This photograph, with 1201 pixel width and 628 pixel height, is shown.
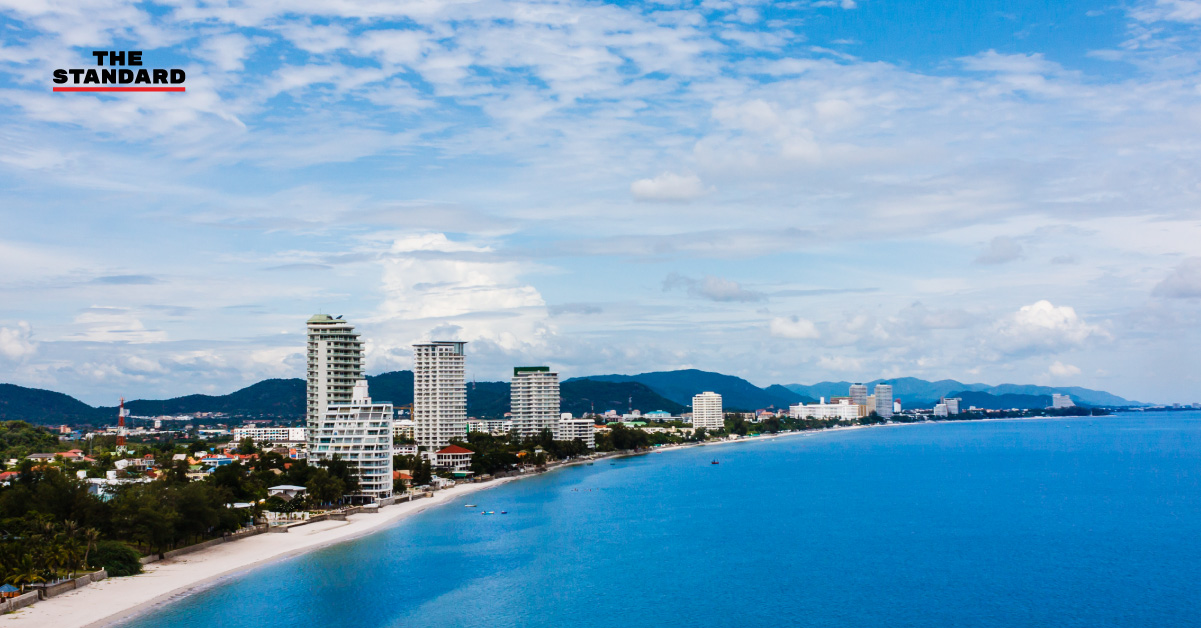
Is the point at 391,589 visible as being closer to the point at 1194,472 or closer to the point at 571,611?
the point at 571,611

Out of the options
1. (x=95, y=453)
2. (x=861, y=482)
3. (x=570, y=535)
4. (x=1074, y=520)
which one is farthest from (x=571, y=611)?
(x=95, y=453)

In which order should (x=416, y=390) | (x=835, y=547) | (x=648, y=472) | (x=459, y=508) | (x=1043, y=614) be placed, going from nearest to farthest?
(x=1043, y=614)
(x=835, y=547)
(x=459, y=508)
(x=648, y=472)
(x=416, y=390)

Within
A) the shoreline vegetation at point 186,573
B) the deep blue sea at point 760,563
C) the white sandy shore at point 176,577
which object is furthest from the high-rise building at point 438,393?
the white sandy shore at point 176,577

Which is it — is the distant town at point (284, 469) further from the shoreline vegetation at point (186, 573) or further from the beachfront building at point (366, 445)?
the shoreline vegetation at point (186, 573)

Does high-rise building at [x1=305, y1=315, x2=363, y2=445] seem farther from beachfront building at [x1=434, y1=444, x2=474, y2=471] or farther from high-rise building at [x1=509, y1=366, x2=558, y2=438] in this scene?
high-rise building at [x1=509, y1=366, x2=558, y2=438]

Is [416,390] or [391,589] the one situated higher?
[416,390]

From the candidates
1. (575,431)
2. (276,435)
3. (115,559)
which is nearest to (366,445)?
(115,559)
